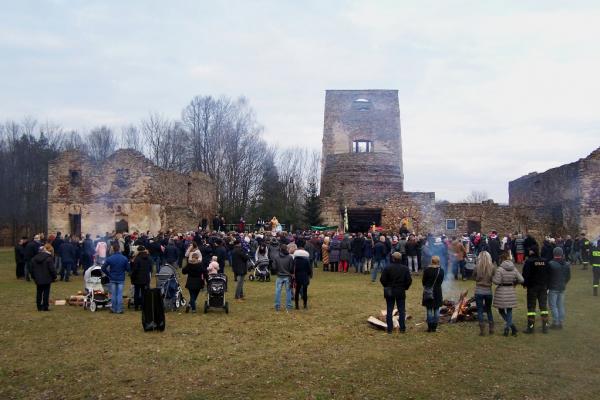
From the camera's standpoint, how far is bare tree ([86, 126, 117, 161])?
56.1m

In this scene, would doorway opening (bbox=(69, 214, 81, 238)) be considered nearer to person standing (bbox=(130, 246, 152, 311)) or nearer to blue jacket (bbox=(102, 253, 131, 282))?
blue jacket (bbox=(102, 253, 131, 282))

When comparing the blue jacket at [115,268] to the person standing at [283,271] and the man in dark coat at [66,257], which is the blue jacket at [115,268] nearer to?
the person standing at [283,271]

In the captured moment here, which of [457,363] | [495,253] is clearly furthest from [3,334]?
[495,253]

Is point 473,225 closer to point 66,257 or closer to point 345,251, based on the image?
point 345,251

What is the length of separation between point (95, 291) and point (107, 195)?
750 inches

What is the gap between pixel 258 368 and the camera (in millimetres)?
7633

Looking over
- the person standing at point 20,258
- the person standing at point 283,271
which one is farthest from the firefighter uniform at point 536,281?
the person standing at point 20,258

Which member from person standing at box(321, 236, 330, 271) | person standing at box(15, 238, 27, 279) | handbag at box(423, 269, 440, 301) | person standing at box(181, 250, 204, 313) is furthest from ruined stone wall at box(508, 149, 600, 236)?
person standing at box(15, 238, 27, 279)

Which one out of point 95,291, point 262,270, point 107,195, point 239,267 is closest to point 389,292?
point 239,267

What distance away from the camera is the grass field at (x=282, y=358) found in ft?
22.1

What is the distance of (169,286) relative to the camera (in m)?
12.1

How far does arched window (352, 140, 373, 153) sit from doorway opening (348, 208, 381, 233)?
8.45 m

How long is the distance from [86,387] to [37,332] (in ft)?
12.2

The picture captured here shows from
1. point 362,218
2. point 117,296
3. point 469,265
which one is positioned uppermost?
point 362,218
